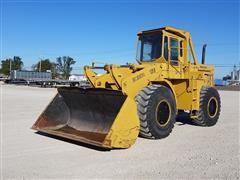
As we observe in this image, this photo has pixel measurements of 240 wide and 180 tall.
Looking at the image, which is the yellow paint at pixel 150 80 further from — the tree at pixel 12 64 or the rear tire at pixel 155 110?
the tree at pixel 12 64

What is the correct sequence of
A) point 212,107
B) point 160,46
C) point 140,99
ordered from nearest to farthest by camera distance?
point 140,99 → point 160,46 → point 212,107

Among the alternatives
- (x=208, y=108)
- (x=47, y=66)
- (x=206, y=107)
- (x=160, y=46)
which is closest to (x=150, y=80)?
(x=160, y=46)

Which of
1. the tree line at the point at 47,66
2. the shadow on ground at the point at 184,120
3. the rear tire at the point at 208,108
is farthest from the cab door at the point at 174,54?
the tree line at the point at 47,66

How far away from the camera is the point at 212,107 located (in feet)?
35.3

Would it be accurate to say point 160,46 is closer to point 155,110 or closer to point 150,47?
point 150,47

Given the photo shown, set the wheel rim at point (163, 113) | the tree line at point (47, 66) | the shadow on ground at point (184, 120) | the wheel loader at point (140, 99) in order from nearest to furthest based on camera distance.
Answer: the wheel loader at point (140, 99)
the wheel rim at point (163, 113)
the shadow on ground at point (184, 120)
the tree line at point (47, 66)

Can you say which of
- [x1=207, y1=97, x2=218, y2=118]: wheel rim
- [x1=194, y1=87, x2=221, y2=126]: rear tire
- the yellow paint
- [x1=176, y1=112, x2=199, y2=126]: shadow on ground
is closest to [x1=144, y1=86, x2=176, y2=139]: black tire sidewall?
the yellow paint

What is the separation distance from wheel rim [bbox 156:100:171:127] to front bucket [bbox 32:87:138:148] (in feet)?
3.77

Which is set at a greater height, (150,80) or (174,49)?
(174,49)

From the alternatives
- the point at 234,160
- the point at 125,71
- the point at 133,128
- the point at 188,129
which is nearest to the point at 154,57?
the point at 125,71

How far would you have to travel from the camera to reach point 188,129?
394 inches

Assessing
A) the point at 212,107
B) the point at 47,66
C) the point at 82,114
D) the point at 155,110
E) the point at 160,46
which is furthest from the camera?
the point at 47,66

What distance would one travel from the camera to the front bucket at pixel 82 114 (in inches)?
291

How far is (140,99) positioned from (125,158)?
1.70 metres
